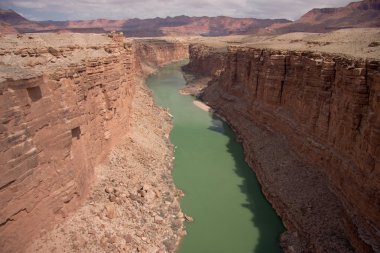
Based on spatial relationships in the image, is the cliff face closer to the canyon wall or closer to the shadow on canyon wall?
the shadow on canyon wall

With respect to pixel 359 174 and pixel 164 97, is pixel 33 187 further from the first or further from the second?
pixel 164 97

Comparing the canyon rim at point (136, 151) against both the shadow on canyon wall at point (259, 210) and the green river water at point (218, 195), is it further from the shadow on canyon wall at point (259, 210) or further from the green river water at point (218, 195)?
the green river water at point (218, 195)

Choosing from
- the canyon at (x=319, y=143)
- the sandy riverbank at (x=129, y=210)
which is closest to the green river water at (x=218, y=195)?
the canyon at (x=319, y=143)

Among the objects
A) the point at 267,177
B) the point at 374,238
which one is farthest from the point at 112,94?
the point at 374,238

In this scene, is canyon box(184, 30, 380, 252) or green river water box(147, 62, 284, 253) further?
green river water box(147, 62, 284, 253)

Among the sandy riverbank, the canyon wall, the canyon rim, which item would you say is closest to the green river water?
the canyon rim

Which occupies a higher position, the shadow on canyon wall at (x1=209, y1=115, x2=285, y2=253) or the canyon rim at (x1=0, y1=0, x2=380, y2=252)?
the canyon rim at (x1=0, y1=0, x2=380, y2=252)
